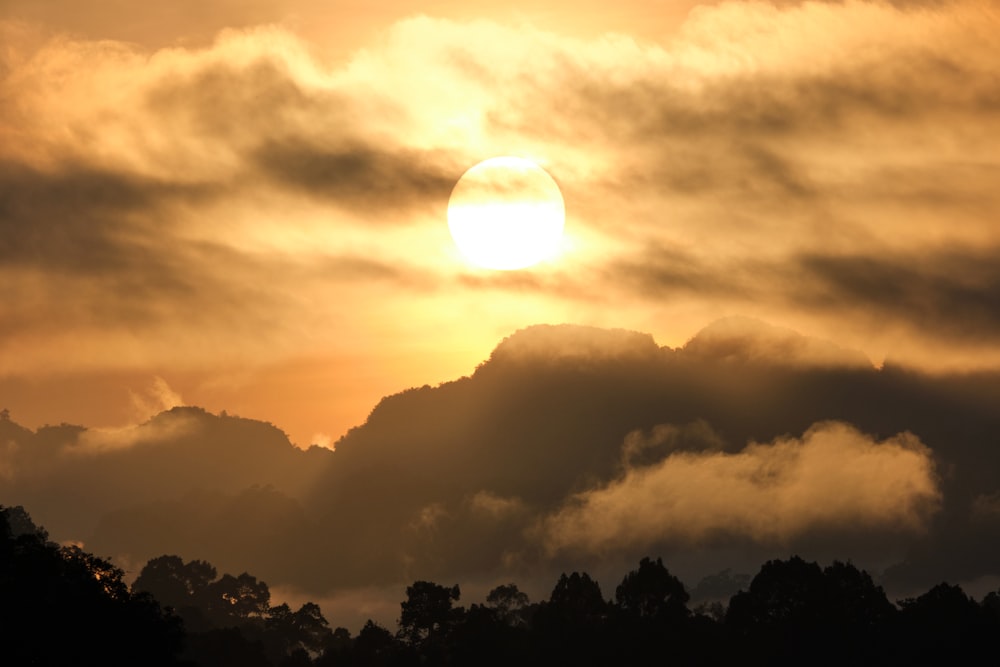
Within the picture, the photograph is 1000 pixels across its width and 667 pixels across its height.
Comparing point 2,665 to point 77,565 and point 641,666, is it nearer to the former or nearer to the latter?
point 77,565

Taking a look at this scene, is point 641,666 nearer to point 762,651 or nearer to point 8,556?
point 762,651

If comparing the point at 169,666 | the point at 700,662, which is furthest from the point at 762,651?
the point at 169,666

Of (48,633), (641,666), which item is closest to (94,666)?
(48,633)

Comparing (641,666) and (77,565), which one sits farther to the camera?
(641,666)

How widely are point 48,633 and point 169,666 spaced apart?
1322 centimetres

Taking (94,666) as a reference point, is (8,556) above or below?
above

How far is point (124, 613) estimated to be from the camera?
14038 cm

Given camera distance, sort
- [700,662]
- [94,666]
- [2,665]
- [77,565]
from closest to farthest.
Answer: [2,665] < [94,666] < [77,565] < [700,662]

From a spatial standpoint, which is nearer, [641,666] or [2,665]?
[2,665]

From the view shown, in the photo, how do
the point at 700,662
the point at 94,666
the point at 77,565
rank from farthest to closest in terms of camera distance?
the point at 700,662 < the point at 77,565 < the point at 94,666

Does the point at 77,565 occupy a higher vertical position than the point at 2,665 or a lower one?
higher

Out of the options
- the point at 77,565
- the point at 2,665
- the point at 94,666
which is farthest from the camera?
the point at 77,565

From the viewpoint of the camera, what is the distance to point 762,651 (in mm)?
199250

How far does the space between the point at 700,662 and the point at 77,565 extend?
277 feet
